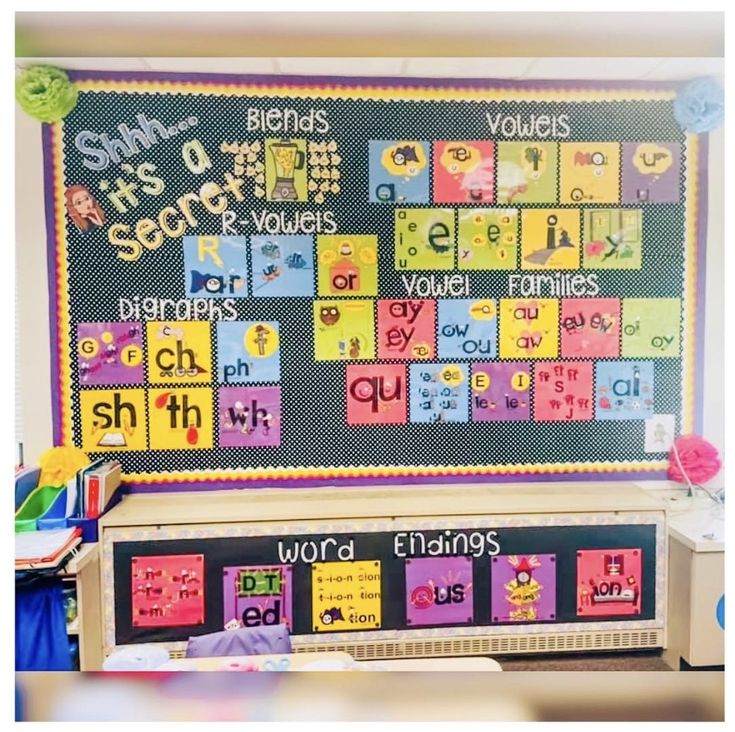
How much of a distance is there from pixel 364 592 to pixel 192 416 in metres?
0.96

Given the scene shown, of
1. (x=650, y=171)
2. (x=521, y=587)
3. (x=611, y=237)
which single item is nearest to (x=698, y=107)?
(x=650, y=171)

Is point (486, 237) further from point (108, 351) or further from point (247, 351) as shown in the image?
point (108, 351)

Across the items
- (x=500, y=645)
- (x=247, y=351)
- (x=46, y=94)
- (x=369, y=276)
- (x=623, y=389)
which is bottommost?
(x=500, y=645)

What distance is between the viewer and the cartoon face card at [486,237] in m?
2.45

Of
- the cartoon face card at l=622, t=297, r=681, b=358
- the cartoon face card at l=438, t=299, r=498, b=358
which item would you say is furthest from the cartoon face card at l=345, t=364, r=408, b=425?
the cartoon face card at l=622, t=297, r=681, b=358

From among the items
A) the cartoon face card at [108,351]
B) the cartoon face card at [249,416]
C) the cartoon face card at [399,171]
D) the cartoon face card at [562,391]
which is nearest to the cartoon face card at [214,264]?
the cartoon face card at [108,351]

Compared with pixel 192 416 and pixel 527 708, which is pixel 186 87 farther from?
pixel 527 708

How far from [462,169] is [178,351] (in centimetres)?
135

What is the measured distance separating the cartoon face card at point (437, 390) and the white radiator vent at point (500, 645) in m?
0.85

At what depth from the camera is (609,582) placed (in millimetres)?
2275

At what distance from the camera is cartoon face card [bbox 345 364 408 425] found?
247 cm

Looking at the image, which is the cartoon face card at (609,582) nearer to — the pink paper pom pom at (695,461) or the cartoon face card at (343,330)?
the pink paper pom pom at (695,461)

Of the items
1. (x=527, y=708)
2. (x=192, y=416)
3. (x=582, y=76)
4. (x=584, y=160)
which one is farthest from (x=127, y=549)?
(x=582, y=76)
